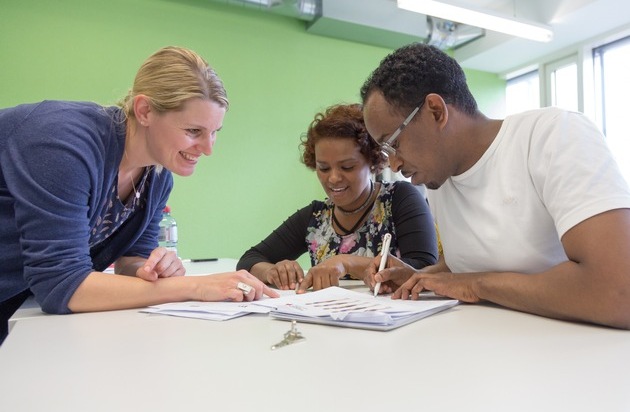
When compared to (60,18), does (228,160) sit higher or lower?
lower

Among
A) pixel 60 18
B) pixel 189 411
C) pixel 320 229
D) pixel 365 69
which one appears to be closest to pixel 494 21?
pixel 365 69

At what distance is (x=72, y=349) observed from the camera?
762 millimetres

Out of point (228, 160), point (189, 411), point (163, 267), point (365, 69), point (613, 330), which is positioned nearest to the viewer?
point (189, 411)

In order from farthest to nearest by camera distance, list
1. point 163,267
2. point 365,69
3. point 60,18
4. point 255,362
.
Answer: point 365,69 < point 60,18 < point 163,267 < point 255,362

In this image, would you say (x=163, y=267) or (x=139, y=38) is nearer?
(x=163, y=267)

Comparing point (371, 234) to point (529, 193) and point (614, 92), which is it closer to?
point (529, 193)

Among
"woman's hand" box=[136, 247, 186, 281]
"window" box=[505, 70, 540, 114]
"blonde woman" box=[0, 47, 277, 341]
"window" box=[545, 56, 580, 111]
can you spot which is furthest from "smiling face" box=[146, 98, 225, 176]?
"window" box=[505, 70, 540, 114]

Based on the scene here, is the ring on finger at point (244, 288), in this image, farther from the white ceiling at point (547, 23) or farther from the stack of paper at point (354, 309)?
the white ceiling at point (547, 23)

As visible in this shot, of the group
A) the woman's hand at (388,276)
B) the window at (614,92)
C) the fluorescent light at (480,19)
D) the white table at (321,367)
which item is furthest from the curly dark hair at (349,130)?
the window at (614,92)

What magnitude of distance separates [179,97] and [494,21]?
314 centimetres

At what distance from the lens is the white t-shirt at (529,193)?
87 cm

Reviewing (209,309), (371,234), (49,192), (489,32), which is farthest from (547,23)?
(49,192)

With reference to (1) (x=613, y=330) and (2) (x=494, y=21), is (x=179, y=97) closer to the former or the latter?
(1) (x=613, y=330)

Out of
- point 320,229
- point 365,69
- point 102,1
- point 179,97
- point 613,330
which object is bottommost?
point 613,330
